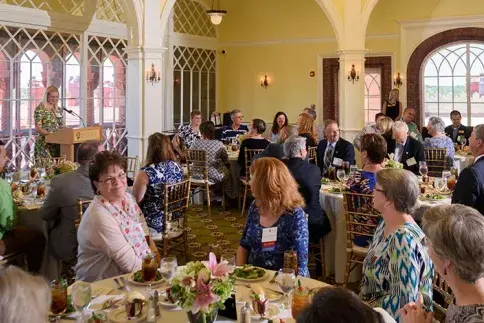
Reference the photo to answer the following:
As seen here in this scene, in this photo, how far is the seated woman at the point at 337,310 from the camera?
125 centimetres

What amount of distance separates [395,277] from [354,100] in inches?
310

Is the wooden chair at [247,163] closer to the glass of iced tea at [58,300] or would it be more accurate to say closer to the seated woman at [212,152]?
the seated woman at [212,152]

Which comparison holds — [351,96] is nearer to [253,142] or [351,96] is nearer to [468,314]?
[253,142]

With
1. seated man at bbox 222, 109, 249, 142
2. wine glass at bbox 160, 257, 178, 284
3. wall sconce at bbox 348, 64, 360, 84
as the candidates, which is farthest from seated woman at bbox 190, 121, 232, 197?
wine glass at bbox 160, 257, 178, 284

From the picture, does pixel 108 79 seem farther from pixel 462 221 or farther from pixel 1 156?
pixel 462 221

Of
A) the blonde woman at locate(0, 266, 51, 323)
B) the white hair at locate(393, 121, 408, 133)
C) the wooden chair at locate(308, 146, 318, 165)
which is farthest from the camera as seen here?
the wooden chair at locate(308, 146, 318, 165)

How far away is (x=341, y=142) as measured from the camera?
6531 millimetres

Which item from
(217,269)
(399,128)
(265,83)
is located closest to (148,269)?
(217,269)

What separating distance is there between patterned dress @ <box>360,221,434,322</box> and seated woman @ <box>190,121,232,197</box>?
531 cm

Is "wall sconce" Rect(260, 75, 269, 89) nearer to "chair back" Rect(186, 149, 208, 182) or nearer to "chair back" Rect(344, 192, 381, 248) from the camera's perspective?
"chair back" Rect(186, 149, 208, 182)

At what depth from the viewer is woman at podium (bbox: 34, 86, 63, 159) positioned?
739cm

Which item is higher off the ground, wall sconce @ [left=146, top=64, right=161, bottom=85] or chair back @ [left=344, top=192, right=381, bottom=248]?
wall sconce @ [left=146, top=64, right=161, bottom=85]

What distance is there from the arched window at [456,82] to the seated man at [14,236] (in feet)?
33.1

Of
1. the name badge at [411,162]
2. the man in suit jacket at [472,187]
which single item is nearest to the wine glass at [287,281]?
the man in suit jacket at [472,187]
